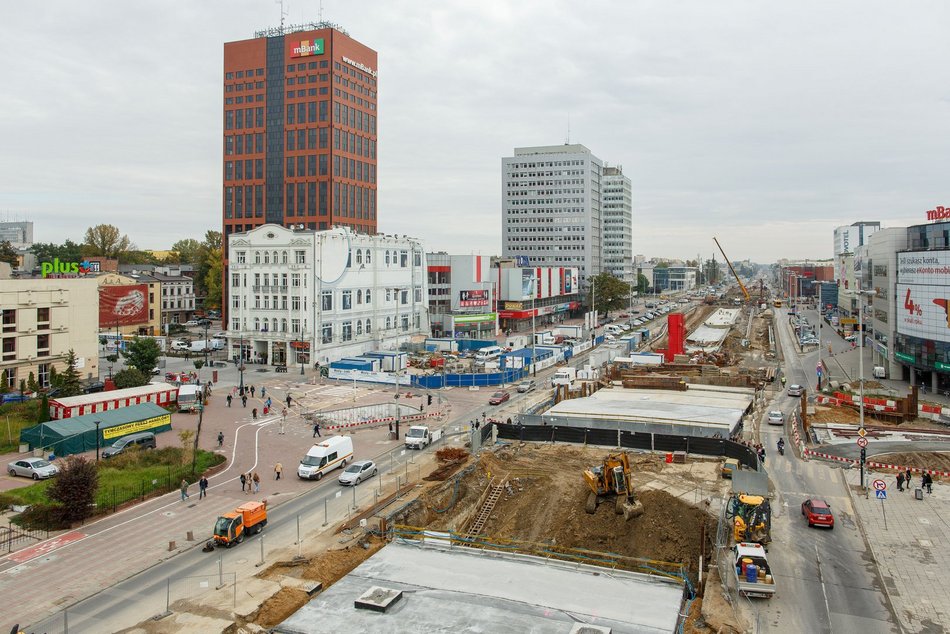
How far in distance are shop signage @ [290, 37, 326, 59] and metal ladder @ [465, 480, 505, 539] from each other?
270 feet

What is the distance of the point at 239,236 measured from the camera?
76938 millimetres

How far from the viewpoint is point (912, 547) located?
1002 inches

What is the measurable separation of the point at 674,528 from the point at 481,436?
16.8 metres

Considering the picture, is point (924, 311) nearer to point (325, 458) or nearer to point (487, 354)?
point (487, 354)

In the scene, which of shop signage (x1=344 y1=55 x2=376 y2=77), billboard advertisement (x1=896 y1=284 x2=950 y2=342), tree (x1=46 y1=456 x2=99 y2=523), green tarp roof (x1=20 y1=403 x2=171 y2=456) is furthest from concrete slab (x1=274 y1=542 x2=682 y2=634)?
shop signage (x1=344 y1=55 x2=376 y2=77)

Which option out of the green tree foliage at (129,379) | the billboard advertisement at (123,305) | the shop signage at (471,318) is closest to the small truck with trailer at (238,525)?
the green tree foliage at (129,379)

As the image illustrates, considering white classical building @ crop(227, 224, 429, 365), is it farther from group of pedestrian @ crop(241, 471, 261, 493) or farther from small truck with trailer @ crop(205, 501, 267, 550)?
small truck with trailer @ crop(205, 501, 267, 550)

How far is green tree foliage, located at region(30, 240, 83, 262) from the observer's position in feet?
415

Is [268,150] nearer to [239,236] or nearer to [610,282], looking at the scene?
[239,236]

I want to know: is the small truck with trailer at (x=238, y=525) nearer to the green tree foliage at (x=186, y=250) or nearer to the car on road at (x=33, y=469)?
the car on road at (x=33, y=469)

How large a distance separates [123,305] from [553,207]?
114m

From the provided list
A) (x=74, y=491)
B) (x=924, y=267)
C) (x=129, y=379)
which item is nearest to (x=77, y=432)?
(x=74, y=491)

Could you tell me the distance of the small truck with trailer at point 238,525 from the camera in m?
25.6

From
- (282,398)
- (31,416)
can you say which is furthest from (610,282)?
(31,416)
